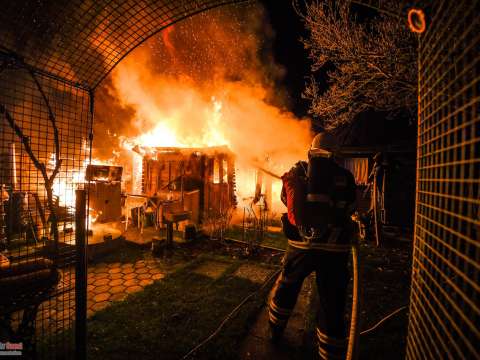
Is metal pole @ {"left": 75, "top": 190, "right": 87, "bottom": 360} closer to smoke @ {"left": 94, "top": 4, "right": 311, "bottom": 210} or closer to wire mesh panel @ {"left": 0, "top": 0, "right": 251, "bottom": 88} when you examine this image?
wire mesh panel @ {"left": 0, "top": 0, "right": 251, "bottom": 88}

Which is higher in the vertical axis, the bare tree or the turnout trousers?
the bare tree

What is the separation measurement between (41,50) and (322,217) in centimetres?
427

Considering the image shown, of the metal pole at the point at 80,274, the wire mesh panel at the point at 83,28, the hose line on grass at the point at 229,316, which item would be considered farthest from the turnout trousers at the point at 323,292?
the wire mesh panel at the point at 83,28

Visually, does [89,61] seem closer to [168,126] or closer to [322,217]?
[322,217]

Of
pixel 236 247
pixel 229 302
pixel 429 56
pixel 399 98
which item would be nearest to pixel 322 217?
pixel 429 56

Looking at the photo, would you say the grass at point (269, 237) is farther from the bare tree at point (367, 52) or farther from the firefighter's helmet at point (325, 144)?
the bare tree at point (367, 52)

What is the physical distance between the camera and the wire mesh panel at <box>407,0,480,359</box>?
1.38 m

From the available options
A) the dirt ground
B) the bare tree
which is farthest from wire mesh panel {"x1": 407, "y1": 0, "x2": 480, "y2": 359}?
the bare tree

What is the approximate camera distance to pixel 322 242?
348 centimetres

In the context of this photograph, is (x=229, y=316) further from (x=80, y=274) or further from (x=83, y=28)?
(x=83, y=28)

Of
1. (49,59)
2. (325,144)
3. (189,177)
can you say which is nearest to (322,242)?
(325,144)

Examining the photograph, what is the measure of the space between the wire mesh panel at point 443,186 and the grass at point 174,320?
9.71ft

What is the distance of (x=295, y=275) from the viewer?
11.8ft

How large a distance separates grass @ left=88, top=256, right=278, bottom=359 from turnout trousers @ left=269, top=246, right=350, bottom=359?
3.22ft
